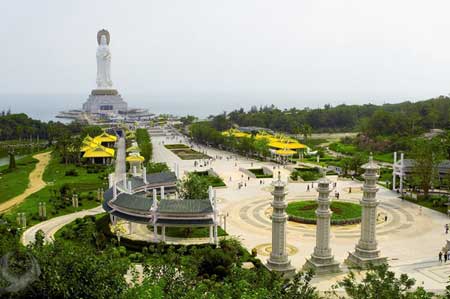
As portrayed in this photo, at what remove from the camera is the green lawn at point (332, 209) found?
39.4 meters

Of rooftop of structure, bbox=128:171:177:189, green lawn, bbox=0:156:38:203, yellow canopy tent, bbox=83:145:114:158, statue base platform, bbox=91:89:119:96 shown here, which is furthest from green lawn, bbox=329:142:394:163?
statue base platform, bbox=91:89:119:96

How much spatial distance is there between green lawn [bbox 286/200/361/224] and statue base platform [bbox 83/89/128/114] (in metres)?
116

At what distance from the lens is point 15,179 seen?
190 ft

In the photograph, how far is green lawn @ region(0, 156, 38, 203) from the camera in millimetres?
50069

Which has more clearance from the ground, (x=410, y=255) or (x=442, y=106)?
(x=442, y=106)

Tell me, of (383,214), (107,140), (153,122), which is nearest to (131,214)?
(383,214)

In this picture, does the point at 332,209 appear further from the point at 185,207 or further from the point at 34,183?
the point at 34,183

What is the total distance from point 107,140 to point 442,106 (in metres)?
61.1

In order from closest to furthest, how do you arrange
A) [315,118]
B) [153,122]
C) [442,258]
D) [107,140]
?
1. [442,258]
2. [107,140]
3. [315,118]
4. [153,122]

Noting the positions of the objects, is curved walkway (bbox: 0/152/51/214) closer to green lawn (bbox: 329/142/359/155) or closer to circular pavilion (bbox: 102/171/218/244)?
circular pavilion (bbox: 102/171/218/244)

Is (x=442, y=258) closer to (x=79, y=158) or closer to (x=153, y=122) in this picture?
(x=79, y=158)

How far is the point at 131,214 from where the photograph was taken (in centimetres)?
3391

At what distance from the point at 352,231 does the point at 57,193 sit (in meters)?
28.7

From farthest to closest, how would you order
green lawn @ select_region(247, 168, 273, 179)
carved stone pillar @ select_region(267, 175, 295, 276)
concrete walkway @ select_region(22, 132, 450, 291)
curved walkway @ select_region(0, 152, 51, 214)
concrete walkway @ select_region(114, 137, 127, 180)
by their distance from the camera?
concrete walkway @ select_region(114, 137, 127, 180), green lawn @ select_region(247, 168, 273, 179), curved walkway @ select_region(0, 152, 51, 214), concrete walkway @ select_region(22, 132, 450, 291), carved stone pillar @ select_region(267, 175, 295, 276)
